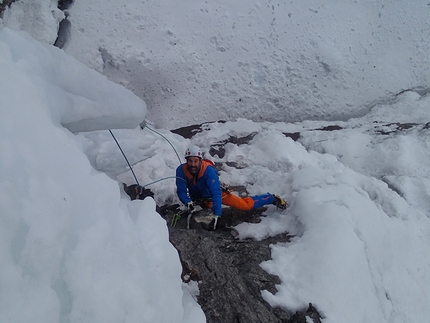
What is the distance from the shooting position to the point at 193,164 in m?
4.38

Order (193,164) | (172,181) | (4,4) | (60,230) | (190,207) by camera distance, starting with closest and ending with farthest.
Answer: (60,230), (193,164), (190,207), (172,181), (4,4)

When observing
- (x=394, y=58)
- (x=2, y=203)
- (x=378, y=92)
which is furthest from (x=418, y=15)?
(x=2, y=203)

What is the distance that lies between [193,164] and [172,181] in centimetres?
105

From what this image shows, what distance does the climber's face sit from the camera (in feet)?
14.3

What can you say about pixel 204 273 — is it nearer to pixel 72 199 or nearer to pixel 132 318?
pixel 132 318

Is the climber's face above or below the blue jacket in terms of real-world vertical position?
above

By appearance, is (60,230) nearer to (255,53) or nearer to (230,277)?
(230,277)

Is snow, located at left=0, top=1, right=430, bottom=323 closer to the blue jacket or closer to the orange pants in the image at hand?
the orange pants

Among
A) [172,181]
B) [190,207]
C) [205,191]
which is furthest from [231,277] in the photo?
[172,181]

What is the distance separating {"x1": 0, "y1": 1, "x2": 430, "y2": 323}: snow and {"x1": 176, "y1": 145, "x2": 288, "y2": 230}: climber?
0.30m

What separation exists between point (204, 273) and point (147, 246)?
2.77ft

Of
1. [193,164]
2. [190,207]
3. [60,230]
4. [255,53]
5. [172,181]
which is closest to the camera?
[60,230]

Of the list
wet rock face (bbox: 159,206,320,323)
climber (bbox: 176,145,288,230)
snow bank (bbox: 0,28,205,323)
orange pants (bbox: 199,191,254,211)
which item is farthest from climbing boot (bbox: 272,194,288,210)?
snow bank (bbox: 0,28,205,323)

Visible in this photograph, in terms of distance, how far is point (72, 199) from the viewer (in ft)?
6.82
